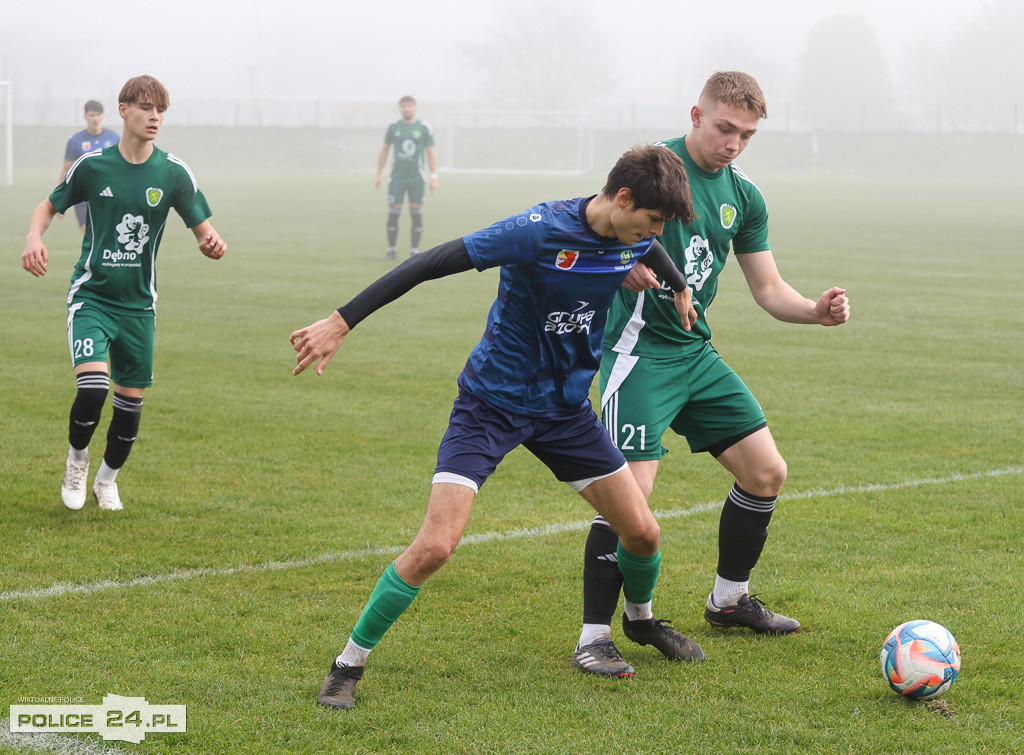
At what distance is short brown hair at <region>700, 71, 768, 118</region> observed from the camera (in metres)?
→ 4.48

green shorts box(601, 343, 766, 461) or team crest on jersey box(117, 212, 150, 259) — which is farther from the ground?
team crest on jersey box(117, 212, 150, 259)

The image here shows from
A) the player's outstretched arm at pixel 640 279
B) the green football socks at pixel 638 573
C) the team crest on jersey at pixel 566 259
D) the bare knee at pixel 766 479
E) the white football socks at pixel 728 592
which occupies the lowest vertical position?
the white football socks at pixel 728 592

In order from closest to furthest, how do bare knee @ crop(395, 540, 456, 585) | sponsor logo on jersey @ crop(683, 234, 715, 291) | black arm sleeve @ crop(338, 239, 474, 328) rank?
black arm sleeve @ crop(338, 239, 474, 328), bare knee @ crop(395, 540, 456, 585), sponsor logo on jersey @ crop(683, 234, 715, 291)

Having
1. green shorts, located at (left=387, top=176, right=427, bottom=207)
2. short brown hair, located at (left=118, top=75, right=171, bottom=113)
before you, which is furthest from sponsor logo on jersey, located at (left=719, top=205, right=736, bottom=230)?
green shorts, located at (left=387, top=176, right=427, bottom=207)

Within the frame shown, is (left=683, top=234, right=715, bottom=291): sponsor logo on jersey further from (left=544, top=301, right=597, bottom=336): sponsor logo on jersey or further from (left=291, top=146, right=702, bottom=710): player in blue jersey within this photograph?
(left=544, top=301, right=597, bottom=336): sponsor logo on jersey

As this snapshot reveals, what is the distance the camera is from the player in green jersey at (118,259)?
6246 millimetres

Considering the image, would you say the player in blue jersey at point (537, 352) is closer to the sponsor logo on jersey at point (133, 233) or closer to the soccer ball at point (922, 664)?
the soccer ball at point (922, 664)

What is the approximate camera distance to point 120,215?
629cm

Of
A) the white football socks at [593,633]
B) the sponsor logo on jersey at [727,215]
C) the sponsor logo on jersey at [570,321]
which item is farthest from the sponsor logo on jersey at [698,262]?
the white football socks at [593,633]

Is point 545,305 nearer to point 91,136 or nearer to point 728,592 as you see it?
point 728,592

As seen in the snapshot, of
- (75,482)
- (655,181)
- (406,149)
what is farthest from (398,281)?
(406,149)

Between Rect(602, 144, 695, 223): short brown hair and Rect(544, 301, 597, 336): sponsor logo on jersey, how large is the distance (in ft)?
1.39

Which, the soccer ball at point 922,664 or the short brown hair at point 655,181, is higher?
the short brown hair at point 655,181

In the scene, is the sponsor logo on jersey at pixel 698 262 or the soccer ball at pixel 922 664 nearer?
the soccer ball at pixel 922 664
